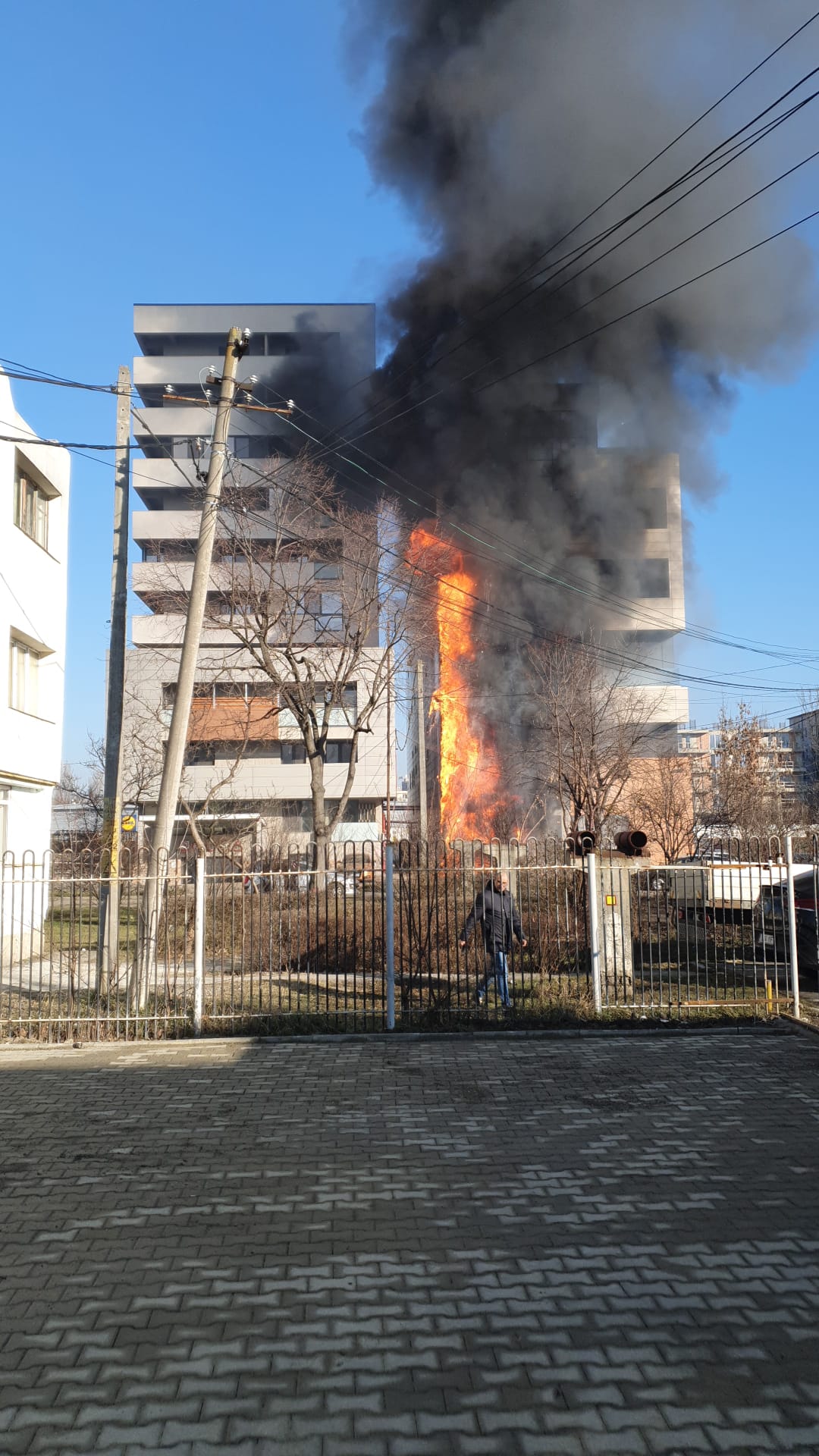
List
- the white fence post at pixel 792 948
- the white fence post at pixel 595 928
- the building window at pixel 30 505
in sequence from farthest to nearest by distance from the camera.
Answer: the building window at pixel 30 505, the white fence post at pixel 595 928, the white fence post at pixel 792 948

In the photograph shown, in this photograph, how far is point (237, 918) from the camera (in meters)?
13.0

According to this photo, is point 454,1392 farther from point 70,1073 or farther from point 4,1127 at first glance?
point 70,1073

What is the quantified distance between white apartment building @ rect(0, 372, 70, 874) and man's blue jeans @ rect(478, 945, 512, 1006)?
29.5 ft

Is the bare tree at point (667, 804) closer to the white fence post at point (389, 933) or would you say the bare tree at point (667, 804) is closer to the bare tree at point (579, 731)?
the bare tree at point (579, 731)

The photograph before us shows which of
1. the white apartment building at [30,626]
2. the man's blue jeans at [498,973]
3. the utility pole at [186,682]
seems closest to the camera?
the utility pole at [186,682]

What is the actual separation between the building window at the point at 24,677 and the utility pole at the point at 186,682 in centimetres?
696

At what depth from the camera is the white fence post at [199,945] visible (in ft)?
35.3

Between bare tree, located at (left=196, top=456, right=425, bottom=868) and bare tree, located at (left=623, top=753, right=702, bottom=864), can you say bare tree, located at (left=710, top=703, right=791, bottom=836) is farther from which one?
bare tree, located at (left=196, top=456, right=425, bottom=868)

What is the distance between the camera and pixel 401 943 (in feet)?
45.3

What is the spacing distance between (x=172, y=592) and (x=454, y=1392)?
3109 centimetres

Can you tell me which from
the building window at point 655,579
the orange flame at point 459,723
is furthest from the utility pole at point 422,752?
the building window at point 655,579

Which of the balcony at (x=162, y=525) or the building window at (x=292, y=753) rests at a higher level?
the balcony at (x=162, y=525)

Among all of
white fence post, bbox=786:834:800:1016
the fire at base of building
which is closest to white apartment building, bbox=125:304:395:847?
the fire at base of building

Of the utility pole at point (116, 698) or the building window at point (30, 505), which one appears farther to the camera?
the building window at point (30, 505)
